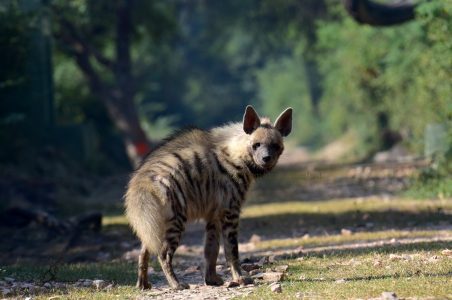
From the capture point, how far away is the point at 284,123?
10.3 m

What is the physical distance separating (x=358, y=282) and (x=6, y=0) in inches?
534

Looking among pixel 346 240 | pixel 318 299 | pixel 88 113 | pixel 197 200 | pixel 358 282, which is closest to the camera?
pixel 318 299

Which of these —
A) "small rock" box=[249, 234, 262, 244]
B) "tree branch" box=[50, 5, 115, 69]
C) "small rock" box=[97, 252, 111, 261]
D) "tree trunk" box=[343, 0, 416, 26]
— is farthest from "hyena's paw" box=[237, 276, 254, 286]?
"tree branch" box=[50, 5, 115, 69]

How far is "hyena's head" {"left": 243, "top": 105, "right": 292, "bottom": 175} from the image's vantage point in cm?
992

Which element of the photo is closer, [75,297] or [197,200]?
[75,297]

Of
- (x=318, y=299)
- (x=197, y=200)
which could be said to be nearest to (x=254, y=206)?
(x=197, y=200)

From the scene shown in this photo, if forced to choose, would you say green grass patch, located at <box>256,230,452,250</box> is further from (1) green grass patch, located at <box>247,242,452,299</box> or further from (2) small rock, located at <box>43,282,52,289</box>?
(2) small rock, located at <box>43,282,52,289</box>

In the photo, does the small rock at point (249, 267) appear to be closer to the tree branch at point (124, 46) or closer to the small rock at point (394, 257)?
the small rock at point (394, 257)

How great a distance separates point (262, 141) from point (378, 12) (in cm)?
898

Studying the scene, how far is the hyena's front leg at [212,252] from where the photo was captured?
10016 mm

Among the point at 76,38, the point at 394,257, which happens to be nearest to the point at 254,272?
the point at 394,257

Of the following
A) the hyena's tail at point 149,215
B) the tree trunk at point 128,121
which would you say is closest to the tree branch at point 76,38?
the tree trunk at point 128,121

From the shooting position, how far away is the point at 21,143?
2547 centimetres

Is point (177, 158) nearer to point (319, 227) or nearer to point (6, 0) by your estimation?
point (319, 227)
